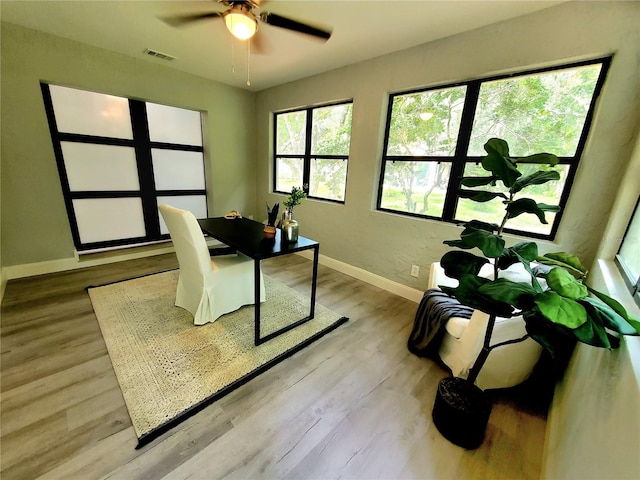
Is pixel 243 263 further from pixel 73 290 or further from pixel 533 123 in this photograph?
pixel 533 123

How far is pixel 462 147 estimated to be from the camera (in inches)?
91.7

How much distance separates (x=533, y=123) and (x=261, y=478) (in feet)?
9.52

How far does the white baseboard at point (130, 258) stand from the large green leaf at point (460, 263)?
5.33ft

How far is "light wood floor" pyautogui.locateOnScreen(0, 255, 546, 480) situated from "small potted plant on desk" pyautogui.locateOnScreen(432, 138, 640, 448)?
0.72ft

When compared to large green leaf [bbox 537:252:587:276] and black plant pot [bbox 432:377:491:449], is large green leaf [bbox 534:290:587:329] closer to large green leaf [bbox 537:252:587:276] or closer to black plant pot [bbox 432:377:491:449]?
large green leaf [bbox 537:252:587:276]

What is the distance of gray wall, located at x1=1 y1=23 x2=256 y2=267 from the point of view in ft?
8.18

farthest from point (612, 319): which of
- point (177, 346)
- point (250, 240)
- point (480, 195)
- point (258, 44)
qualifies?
point (258, 44)

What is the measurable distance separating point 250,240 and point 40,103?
2.79 metres

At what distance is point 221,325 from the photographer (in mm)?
2152

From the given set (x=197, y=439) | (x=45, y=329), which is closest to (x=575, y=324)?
(x=197, y=439)

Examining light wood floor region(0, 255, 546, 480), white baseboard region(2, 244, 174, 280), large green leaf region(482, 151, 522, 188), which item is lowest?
light wood floor region(0, 255, 546, 480)

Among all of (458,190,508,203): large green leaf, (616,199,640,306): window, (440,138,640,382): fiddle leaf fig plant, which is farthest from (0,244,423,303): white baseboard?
(458,190,508,203): large green leaf

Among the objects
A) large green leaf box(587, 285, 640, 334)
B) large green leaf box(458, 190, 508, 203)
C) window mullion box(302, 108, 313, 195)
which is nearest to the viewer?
large green leaf box(587, 285, 640, 334)

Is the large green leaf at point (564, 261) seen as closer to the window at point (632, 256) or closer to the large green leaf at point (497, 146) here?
the window at point (632, 256)
